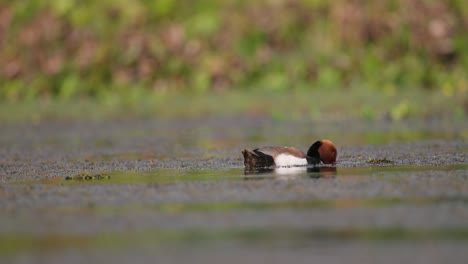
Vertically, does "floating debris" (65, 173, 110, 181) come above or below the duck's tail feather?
below

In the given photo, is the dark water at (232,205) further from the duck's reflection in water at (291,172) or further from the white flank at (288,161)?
the white flank at (288,161)

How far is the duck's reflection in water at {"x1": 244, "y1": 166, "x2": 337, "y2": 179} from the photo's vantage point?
31.4 ft

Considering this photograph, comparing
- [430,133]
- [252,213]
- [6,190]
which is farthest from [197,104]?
[252,213]

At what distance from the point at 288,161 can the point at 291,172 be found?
23.3 inches

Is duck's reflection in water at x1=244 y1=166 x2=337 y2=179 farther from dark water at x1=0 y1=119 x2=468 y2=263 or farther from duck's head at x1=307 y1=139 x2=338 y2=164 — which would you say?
duck's head at x1=307 y1=139 x2=338 y2=164

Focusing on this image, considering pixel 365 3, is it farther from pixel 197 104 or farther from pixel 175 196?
pixel 175 196

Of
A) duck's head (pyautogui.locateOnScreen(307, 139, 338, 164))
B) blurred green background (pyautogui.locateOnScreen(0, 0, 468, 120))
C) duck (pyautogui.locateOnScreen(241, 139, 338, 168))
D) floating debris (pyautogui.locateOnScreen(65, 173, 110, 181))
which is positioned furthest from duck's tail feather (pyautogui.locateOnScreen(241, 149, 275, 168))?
blurred green background (pyautogui.locateOnScreen(0, 0, 468, 120))

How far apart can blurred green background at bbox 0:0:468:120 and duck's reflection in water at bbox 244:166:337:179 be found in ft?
24.1

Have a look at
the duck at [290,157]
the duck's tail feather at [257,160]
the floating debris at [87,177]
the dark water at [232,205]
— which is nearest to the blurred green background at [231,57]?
the dark water at [232,205]

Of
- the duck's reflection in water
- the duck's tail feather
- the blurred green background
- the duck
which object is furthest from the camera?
the blurred green background

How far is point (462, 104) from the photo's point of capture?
16922mm

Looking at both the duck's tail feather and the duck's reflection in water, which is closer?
the duck's reflection in water

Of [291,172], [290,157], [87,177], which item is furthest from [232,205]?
[290,157]

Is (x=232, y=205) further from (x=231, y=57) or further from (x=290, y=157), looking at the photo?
(x=231, y=57)
